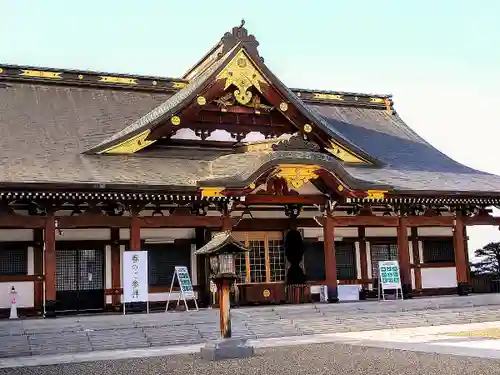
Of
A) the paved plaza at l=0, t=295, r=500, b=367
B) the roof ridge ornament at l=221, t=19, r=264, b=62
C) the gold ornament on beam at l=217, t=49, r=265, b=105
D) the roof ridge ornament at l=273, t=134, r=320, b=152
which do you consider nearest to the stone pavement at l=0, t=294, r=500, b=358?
the paved plaza at l=0, t=295, r=500, b=367

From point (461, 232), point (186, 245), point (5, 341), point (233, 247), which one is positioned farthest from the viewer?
point (461, 232)

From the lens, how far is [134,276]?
57.1ft

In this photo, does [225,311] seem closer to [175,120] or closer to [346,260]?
[175,120]

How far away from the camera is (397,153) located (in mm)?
25375

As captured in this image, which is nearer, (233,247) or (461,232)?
(233,247)

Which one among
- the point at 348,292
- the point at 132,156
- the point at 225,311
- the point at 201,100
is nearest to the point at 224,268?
the point at 225,311

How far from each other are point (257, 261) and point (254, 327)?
4.66 m

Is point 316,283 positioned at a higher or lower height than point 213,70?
lower

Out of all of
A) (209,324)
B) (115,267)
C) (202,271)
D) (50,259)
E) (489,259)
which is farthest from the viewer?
(489,259)

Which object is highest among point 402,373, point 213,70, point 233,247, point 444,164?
point 213,70

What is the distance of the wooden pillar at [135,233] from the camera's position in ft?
59.4

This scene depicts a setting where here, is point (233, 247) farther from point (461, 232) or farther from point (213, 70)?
point (461, 232)

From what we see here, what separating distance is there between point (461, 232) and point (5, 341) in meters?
14.3

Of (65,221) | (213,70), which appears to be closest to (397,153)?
(213,70)
